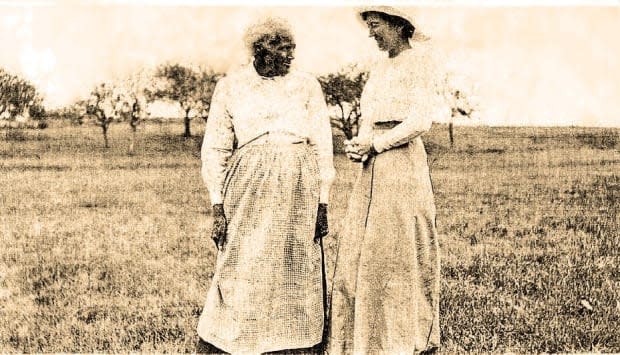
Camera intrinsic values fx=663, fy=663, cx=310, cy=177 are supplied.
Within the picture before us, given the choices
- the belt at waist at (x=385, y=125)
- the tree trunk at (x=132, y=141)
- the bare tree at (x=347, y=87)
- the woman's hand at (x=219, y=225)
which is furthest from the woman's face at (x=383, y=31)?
the tree trunk at (x=132, y=141)

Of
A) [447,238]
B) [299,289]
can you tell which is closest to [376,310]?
[299,289]

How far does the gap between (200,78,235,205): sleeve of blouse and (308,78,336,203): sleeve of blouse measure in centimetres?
45

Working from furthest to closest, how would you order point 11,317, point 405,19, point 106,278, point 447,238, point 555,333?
point 447,238, point 106,278, point 11,317, point 555,333, point 405,19

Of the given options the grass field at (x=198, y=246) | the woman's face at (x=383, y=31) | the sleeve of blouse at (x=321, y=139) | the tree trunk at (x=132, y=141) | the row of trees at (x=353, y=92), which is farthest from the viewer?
the tree trunk at (x=132, y=141)

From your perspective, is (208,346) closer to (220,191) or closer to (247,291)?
(247,291)

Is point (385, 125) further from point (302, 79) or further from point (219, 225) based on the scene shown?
point (219, 225)

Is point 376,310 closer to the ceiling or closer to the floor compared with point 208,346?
closer to the ceiling

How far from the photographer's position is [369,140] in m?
3.34

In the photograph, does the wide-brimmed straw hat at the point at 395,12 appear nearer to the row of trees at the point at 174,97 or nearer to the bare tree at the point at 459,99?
the row of trees at the point at 174,97

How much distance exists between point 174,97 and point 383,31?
18.8 metres

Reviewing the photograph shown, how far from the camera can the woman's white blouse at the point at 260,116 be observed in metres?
3.47

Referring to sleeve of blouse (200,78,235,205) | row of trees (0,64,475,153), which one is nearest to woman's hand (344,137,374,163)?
sleeve of blouse (200,78,235,205)

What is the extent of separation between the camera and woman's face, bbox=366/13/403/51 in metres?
3.30

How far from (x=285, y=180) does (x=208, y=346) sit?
1.00 m
